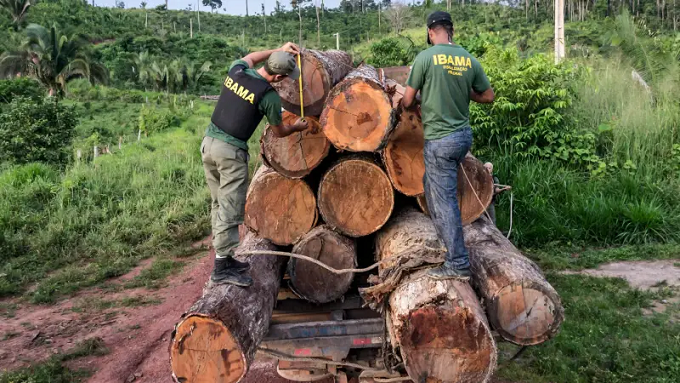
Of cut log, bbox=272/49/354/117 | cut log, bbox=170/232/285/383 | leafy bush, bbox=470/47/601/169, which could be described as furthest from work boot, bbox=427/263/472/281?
leafy bush, bbox=470/47/601/169

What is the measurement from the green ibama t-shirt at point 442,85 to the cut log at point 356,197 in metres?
0.55

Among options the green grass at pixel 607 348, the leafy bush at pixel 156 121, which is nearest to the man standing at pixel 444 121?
the green grass at pixel 607 348

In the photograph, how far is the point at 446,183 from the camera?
10.8 feet

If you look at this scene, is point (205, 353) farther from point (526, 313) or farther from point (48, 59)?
point (48, 59)

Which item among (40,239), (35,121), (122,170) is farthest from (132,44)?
(40,239)

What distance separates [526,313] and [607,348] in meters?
1.86

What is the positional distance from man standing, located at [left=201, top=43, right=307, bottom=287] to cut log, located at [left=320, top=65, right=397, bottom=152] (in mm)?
241

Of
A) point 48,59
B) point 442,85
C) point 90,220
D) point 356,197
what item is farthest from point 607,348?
point 48,59

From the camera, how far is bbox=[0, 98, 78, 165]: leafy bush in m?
12.8

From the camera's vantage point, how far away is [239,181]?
332cm

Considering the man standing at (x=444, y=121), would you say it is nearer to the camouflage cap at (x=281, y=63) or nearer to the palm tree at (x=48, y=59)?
the camouflage cap at (x=281, y=63)

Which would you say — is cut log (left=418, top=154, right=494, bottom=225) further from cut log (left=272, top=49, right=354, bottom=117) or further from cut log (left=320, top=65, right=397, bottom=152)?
cut log (left=272, top=49, right=354, bottom=117)

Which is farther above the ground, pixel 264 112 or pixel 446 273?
pixel 264 112

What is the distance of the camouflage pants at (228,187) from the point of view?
3.26 metres
